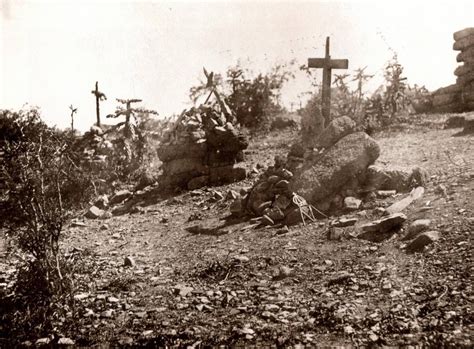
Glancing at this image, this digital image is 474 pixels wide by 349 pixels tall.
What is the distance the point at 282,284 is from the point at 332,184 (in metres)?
2.67

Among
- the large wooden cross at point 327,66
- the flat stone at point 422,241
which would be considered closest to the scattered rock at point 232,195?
the large wooden cross at point 327,66

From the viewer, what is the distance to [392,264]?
18.3 feet

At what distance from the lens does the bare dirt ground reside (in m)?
4.51

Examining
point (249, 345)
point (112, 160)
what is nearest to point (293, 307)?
point (249, 345)

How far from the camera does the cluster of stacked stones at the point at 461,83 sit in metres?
14.6

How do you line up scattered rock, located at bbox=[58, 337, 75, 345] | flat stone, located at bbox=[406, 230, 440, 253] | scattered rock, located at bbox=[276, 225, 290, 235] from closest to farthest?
scattered rock, located at bbox=[58, 337, 75, 345] → flat stone, located at bbox=[406, 230, 440, 253] → scattered rock, located at bbox=[276, 225, 290, 235]

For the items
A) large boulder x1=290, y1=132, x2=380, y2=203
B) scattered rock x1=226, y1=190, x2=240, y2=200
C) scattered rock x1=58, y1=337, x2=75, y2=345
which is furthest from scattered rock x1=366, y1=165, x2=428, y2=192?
scattered rock x1=58, y1=337, x2=75, y2=345

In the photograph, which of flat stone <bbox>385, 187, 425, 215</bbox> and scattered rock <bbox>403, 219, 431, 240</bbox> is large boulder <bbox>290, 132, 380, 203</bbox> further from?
scattered rock <bbox>403, 219, 431, 240</bbox>

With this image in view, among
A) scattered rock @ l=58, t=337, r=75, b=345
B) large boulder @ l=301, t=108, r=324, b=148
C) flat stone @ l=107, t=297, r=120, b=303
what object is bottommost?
scattered rock @ l=58, t=337, r=75, b=345

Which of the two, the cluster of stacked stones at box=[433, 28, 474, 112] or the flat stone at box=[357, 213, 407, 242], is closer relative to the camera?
the flat stone at box=[357, 213, 407, 242]

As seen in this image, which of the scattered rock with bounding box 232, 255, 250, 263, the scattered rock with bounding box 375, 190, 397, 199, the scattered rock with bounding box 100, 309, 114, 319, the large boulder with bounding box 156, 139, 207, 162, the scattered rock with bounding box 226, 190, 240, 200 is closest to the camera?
the scattered rock with bounding box 100, 309, 114, 319

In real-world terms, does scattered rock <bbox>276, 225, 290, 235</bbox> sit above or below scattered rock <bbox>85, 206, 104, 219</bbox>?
above

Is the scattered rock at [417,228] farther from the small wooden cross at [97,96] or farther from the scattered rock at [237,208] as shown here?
the small wooden cross at [97,96]

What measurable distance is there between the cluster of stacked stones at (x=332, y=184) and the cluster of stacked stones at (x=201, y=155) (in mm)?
2670
